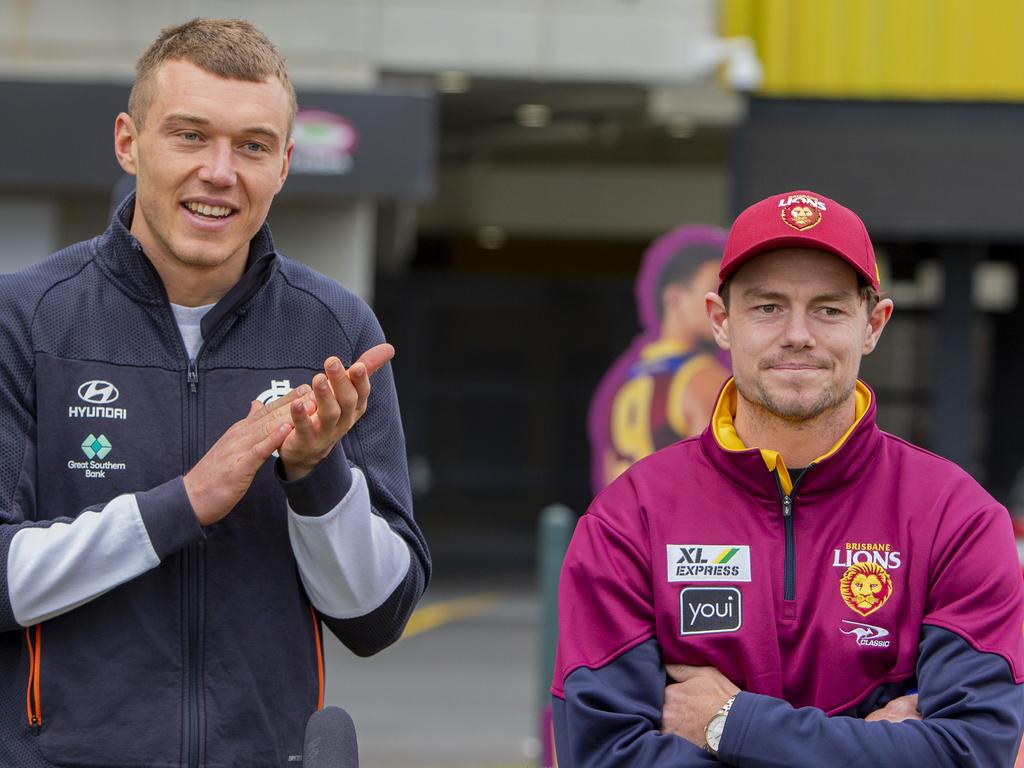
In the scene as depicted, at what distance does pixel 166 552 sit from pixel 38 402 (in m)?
0.40

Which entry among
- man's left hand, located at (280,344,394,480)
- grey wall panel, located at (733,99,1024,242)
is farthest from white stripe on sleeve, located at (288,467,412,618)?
grey wall panel, located at (733,99,1024,242)

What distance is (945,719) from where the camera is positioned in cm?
283

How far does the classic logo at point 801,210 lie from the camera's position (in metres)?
3.07

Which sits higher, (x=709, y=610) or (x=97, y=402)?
(x=97, y=402)

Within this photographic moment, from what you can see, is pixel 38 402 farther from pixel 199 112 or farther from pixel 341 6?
pixel 341 6

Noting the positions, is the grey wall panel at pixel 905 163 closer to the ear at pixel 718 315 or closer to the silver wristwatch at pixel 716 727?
the ear at pixel 718 315

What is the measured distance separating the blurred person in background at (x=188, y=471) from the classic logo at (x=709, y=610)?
1.84ft

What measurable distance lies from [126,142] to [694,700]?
151cm

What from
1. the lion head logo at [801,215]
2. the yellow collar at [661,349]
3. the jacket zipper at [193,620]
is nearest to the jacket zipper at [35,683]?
the jacket zipper at [193,620]

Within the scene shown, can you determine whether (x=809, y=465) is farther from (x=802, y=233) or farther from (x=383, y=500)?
(x=383, y=500)

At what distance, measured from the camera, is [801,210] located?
309 centimetres

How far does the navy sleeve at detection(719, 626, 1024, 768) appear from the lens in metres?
2.79

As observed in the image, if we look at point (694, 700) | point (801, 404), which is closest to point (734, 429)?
point (801, 404)

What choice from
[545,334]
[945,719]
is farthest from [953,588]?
[545,334]
